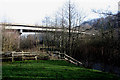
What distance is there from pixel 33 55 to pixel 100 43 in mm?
10921

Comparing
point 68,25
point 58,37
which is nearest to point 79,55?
point 68,25

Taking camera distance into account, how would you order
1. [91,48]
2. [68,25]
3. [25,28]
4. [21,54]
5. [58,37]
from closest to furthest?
[21,54], [91,48], [68,25], [58,37], [25,28]

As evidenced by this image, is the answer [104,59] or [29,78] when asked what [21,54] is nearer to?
[29,78]

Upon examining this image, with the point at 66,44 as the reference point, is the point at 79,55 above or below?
below

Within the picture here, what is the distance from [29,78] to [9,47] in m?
18.4

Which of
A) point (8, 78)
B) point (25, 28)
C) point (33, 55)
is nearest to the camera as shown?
point (8, 78)

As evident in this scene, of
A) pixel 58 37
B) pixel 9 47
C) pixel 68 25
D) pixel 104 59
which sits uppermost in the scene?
pixel 68 25

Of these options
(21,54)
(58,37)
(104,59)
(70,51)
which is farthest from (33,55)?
(58,37)

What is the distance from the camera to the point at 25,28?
118 ft

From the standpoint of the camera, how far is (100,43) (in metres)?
20.0

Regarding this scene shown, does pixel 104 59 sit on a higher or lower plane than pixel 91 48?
lower

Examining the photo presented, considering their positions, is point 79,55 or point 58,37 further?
point 58,37

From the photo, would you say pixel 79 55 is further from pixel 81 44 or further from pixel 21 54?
pixel 21 54

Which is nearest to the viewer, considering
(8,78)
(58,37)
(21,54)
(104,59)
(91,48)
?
(8,78)
